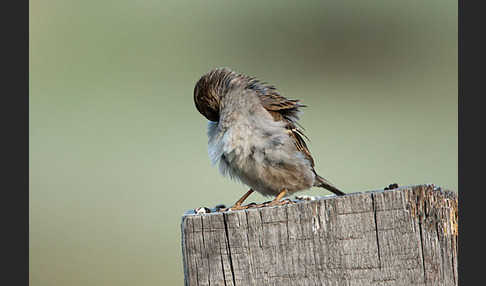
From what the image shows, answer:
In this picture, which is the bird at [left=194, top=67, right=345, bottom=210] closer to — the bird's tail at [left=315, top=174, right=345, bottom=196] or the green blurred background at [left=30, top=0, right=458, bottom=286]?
the bird's tail at [left=315, top=174, right=345, bottom=196]

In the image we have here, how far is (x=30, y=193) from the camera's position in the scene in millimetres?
11773

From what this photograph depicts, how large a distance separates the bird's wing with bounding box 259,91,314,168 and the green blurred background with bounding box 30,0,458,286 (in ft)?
13.4

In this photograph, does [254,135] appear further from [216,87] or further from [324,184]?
[324,184]

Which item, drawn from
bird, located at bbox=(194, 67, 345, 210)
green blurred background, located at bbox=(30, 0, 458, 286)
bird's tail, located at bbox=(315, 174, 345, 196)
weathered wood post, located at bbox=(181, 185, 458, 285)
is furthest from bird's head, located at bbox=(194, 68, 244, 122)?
green blurred background, located at bbox=(30, 0, 458, 286)

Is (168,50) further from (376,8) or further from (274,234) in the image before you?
(274,234)

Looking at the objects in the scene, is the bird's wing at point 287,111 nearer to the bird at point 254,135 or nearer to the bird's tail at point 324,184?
the bird at point 254,135

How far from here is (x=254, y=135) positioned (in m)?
5.24

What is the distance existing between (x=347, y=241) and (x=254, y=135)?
2.17 m

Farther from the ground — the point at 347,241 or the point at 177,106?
the point at 177,106

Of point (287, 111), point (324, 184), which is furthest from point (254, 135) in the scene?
point (324, 184)

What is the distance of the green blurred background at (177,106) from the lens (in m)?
10.8

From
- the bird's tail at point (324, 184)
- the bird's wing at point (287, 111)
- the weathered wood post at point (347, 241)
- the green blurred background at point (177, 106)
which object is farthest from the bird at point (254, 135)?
A: the green blurred background at point (177, 106)

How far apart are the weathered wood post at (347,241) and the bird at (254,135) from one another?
5.72ft

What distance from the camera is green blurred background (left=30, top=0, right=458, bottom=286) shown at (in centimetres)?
1080
